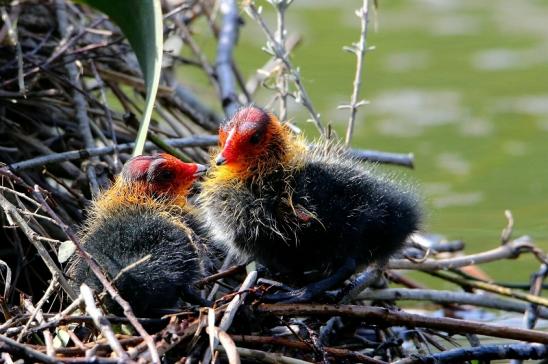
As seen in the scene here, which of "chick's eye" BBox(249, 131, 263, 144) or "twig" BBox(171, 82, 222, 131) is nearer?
"chick's eye" BBox(249, 131, 263, 144)

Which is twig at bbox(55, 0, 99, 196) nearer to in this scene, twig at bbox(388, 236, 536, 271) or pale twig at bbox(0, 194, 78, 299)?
pale twig at bbox(0, 194, 78, 299)

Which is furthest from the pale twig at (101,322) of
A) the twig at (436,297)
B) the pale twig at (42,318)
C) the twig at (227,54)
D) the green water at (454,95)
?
the green water at (454,95)

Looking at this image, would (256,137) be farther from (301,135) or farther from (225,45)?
(225,45)

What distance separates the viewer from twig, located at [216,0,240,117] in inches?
203

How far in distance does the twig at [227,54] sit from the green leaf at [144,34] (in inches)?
42.4

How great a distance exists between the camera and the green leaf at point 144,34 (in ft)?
12.2

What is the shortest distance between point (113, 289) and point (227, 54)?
257 cm

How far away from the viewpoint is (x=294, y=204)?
3.49 m

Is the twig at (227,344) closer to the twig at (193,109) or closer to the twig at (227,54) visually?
the twig at (227,54)

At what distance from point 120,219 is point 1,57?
4.66 ft

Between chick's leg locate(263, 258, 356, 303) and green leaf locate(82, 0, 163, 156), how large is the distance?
2.21 feet

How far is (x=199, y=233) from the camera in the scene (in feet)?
12.1

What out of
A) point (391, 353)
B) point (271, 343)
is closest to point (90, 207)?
point (271, 343)

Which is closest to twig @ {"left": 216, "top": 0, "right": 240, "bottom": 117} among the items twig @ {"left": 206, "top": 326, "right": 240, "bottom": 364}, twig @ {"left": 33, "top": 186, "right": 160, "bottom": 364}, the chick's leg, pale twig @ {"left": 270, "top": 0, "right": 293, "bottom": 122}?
pale twig @ {"left": 270, "top": 0, "right": 293, "bottom": 122}
